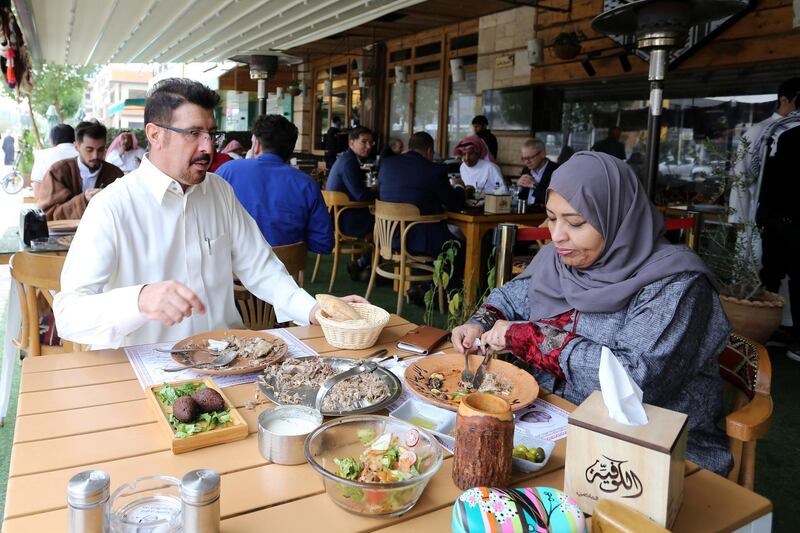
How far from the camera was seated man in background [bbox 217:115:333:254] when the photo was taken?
419cm

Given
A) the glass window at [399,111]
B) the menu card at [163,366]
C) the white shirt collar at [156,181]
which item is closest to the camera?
the menu card at [163,366]

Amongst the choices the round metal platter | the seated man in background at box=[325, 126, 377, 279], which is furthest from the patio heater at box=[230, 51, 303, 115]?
the round metal platter

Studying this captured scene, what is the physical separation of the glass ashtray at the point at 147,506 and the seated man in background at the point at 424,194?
4366 millimetres

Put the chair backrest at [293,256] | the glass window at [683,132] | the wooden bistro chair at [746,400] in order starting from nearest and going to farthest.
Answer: the wooden bistro chair at [746,400] → the chair backrest at [293,256] → the glass window at [683,132]

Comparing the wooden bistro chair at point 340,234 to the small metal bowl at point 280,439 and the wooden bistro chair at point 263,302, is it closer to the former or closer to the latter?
the wooden bistro chair at point 263,302

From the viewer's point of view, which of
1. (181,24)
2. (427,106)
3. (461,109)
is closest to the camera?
(181,24)

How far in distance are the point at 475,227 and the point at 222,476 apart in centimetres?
418

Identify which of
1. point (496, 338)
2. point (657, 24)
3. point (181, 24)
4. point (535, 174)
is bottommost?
point (496, 338)

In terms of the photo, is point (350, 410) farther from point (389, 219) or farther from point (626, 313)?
point (389, 219)

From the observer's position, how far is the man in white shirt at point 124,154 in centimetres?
733

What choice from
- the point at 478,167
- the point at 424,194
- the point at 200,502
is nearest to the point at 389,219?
the point at 424,194

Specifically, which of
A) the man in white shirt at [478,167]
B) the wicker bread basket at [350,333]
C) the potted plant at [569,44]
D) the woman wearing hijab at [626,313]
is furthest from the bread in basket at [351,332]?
the potted plant at [569,44]

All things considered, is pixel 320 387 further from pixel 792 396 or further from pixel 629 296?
pixel 792 396

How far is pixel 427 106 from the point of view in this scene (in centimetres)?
1077
